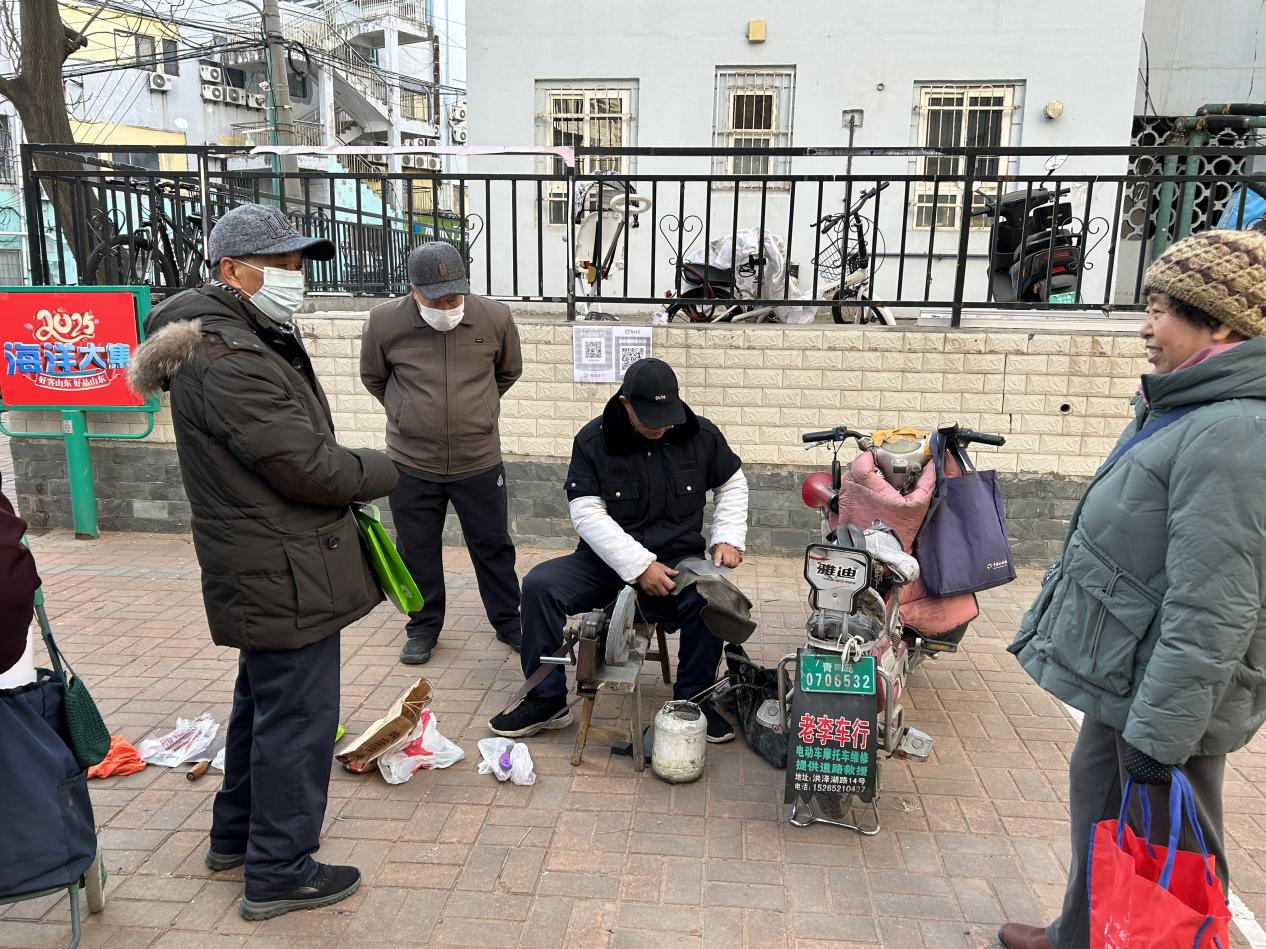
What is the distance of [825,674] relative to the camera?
2.97 m

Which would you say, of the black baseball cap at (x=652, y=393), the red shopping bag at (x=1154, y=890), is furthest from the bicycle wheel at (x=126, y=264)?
the red shopping bag at (x=1154, y=890)

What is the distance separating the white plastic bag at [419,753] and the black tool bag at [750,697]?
3.84 ft

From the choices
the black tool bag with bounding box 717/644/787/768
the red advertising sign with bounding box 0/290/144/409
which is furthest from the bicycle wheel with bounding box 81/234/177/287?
the black tool bag with bounding box 717/644/787/768

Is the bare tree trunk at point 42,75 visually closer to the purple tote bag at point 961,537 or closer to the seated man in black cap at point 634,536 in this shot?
the seated man in black cap at point 634,536

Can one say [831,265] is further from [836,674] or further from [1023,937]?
[1023,937]

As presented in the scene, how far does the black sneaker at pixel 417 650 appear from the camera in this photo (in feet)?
14.3

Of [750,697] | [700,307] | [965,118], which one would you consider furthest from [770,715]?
[965,118]

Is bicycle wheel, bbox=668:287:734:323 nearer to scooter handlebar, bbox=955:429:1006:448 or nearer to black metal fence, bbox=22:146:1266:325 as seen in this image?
black metal fence, bbox=22:146:1266:325

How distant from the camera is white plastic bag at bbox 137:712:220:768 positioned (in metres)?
3.40

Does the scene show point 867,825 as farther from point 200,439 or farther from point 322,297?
point 322,297

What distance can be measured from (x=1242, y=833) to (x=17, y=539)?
387cm

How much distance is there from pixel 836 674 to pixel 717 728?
83cm

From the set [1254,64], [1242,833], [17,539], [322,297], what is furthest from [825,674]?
[1254,64]

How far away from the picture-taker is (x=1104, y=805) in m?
2.21
